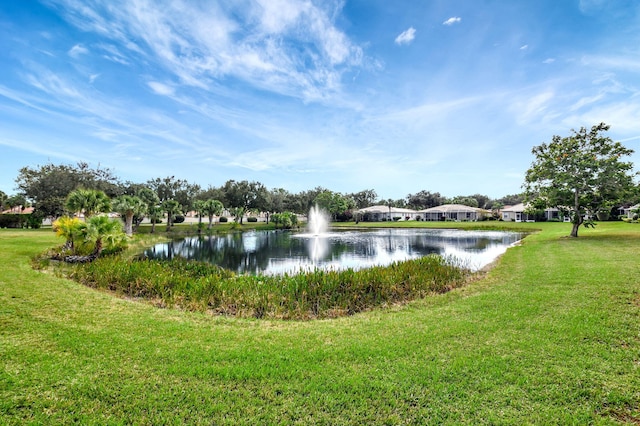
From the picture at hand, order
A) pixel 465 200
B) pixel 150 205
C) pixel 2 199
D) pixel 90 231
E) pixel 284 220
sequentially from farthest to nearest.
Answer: pixel 465 200, pixel 284 220, pixel 2 199, pixel 150 205, pixel 90 231

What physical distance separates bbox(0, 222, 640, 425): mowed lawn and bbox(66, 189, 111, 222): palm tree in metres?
15.3

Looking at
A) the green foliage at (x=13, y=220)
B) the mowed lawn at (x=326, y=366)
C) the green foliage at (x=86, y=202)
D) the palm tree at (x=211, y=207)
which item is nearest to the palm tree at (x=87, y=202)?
the green foliage at (x=86, y=202)

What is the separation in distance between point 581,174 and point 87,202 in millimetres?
31350

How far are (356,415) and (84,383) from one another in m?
2.97

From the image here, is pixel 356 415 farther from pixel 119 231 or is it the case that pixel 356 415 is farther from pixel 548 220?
pixel 548 220

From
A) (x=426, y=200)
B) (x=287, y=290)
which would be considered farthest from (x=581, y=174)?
(x=426, y=200)

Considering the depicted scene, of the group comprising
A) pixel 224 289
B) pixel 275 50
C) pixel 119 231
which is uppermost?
pixel 275 50

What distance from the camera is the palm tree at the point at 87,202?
61.6 ft

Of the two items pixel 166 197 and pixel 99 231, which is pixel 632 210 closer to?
pixel 99 231

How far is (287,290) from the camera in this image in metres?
8.66

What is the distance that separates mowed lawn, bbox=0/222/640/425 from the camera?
3000mm

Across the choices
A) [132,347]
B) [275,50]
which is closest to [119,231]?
[275,50]

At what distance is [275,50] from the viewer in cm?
1584

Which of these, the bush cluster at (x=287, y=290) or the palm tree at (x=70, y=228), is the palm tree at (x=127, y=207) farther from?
the bush cluster at (x=287, y=290)
